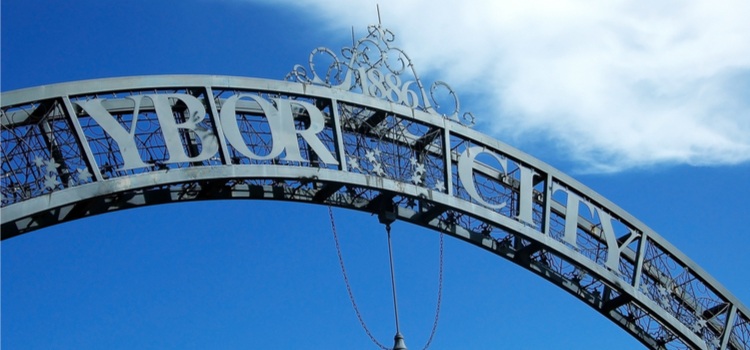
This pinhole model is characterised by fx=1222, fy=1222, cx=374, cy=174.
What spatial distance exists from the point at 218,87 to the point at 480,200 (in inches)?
215

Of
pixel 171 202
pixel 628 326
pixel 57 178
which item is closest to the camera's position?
pixel 57 178

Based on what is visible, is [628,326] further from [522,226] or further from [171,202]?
[171,202]

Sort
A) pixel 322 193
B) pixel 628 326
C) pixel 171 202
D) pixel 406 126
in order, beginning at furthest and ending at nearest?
pixel 628 326 → pixel 406 126 → pixel 322 193 → pixel 171 202

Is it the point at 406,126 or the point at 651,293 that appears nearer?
the point at 406,126

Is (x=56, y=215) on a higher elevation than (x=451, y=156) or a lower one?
lower

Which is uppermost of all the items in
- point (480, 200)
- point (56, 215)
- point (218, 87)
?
point (480, 200)

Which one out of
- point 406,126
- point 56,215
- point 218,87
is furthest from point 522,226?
point 56,215

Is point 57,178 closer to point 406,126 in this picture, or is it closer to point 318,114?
point 318,114

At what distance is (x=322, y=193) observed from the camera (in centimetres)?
1969

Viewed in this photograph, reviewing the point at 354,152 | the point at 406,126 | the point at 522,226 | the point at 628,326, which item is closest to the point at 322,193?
the point at 354,152

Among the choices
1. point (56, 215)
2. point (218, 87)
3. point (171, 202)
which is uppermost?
point (218, 87)

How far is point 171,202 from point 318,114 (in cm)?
301

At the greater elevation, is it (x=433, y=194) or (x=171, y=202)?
(x=433, y=194)

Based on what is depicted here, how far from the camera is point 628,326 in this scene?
24.1 meters
